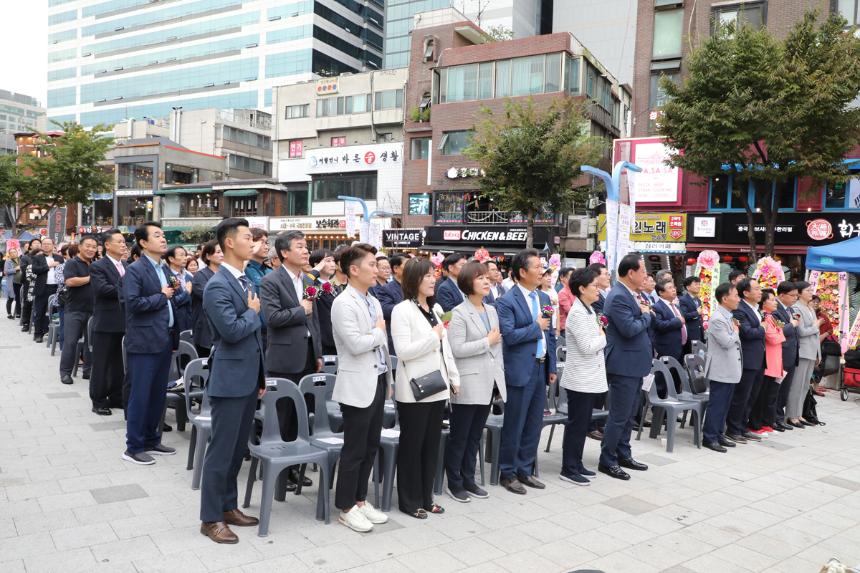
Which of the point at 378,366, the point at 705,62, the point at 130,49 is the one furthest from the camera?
the point at 130,49

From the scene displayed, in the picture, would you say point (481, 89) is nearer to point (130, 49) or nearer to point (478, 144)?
point (478, 144)

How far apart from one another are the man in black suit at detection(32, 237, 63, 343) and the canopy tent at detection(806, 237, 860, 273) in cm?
1391

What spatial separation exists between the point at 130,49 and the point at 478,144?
5615 centimetres

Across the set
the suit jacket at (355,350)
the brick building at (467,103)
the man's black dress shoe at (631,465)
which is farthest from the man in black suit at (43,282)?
the brick building at (467,103)

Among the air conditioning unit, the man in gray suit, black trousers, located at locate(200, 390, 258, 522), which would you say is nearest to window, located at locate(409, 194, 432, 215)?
the air conditioning unit

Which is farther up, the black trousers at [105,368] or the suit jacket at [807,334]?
the suit jacket at [807,334]

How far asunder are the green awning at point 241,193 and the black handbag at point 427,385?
35.0 meters

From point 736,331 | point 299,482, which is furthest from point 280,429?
point 736,331

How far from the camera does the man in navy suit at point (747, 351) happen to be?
284 inches

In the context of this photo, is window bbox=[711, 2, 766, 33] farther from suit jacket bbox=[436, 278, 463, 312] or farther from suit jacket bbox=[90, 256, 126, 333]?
suit jacket bbox=[90, 256, 126, 333]

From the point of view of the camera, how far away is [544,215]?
24594 mm

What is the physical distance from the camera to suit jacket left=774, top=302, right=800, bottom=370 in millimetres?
8086

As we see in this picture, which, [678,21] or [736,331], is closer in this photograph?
[736,331]

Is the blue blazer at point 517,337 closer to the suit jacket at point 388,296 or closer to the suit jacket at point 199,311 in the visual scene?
the suit jacket at point 388,296
